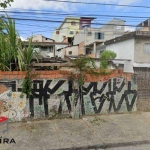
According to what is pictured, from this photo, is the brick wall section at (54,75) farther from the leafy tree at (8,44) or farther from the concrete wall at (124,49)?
the concrete wall at (124,49)

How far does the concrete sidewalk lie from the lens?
155 inches

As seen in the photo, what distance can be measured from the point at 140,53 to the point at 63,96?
11295mm

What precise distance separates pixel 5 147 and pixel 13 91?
73.5 inches

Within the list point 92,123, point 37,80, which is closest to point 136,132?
point 92,123

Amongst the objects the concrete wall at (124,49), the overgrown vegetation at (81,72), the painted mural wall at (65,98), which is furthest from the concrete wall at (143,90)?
the concrete wall at (124,49)

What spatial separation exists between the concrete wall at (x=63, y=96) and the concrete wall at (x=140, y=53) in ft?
30.5

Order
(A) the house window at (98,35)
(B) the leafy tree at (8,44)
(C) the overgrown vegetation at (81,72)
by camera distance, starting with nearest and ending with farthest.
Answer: (B) the leafy tree at (8,44)
(C) the overgrown vegetation at (81,72)
(A) the house window at (98,35)

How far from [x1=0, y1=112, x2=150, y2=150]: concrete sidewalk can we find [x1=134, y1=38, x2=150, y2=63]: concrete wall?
984cm

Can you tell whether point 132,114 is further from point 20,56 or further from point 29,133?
point 20,56

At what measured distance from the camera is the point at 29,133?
14.8 feet

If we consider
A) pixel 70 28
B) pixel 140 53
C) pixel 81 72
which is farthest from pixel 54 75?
pixel 70 28

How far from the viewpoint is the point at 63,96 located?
5.65 metres

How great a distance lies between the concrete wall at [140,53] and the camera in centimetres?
1460

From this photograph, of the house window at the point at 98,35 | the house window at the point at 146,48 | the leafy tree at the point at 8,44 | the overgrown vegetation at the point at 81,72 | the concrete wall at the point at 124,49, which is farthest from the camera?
the house window at the point at 98,35
